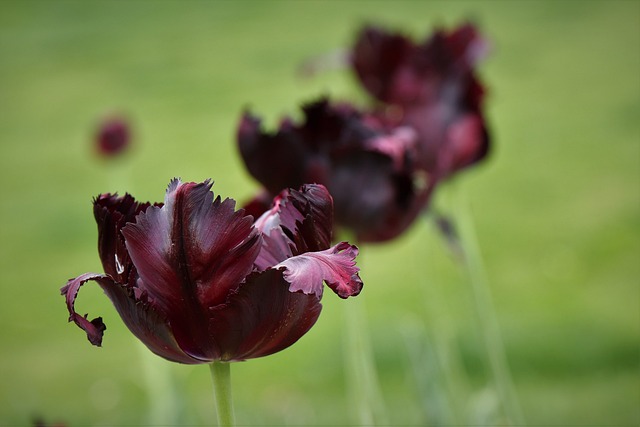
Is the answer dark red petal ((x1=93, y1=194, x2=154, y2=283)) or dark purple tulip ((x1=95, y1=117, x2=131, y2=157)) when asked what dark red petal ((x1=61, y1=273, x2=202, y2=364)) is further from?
dark purple tulip ((x1=95, y1=117, x2=131, y2=157))

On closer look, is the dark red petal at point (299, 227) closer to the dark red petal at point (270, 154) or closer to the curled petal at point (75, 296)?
the curled petal at point (75, 296)

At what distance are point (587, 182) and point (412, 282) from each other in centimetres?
65

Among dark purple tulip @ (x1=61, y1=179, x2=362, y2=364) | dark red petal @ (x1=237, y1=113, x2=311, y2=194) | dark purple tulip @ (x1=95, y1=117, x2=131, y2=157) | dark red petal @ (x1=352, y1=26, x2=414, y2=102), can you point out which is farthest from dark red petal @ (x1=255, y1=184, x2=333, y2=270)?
dark purple tulip @ (x1=95, y1=117, x2=131, y2=157)

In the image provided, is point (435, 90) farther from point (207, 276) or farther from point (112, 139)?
point (112, 139)

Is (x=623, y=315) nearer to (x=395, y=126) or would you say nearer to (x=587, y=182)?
(x=587, y=182)

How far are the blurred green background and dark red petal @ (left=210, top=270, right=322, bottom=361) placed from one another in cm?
24

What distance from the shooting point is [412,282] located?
2.67 metres

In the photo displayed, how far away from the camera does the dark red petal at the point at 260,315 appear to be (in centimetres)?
44

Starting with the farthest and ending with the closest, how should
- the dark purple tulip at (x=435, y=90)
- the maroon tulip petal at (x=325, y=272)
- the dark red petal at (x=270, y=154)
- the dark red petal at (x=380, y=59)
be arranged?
the dark red petal at (x=380, y=59) → the dark purple tulip at (x=435, y=90) → the dark red petal at (x=270, y=154) → the maroon tulip petal at (x=325, y=272)

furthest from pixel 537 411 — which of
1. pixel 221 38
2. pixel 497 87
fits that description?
pixel 221 38

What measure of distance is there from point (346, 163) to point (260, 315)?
0.34 meters

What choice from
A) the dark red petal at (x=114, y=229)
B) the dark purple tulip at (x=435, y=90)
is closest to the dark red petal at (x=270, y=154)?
the dark purple tulip at (x=435, y=90)

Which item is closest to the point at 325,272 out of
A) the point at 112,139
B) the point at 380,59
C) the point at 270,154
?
the point at 270,154

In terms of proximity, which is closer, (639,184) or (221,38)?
(639,184)
